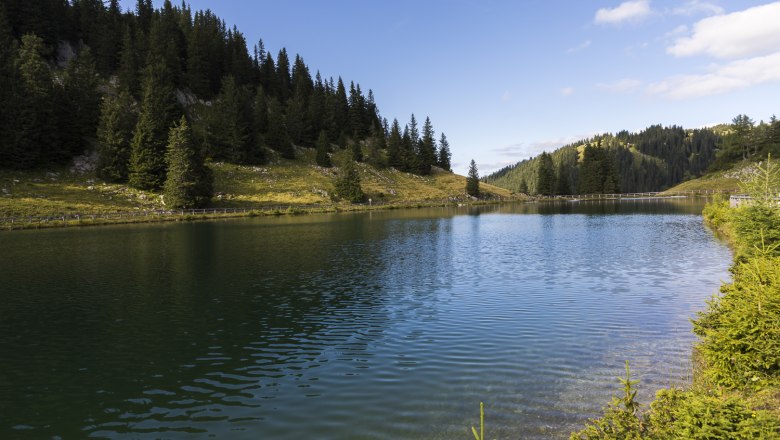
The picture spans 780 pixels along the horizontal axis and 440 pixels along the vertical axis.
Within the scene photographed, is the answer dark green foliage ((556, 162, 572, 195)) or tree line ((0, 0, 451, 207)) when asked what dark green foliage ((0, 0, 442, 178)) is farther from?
dark green foliage ((556, 162, 572, 195))

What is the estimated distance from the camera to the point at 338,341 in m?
17.8

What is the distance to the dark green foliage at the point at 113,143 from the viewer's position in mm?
99188

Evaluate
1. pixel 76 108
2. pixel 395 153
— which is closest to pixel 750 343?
pixel 76 108

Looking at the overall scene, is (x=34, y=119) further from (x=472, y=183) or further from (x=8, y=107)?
(x=472, y=183)

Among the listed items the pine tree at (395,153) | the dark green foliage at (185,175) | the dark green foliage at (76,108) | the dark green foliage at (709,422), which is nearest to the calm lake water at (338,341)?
the dark green foliage at (709,422)

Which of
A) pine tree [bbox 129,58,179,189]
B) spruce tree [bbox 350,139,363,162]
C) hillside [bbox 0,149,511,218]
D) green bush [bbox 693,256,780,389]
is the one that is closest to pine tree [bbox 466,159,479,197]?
hillside [bbox 0,149,511,218]

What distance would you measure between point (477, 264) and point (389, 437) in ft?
85.3

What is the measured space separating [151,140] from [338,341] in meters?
101

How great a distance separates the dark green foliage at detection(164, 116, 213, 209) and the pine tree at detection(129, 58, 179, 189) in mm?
4143

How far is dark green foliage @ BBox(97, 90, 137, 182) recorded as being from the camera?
99188 mm

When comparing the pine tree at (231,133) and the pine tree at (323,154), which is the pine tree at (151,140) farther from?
the pine tree at (323,154)

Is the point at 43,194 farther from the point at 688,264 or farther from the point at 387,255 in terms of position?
the point at 688,264

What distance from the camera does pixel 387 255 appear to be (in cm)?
4097

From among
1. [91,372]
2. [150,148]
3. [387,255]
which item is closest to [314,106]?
[150,148]
